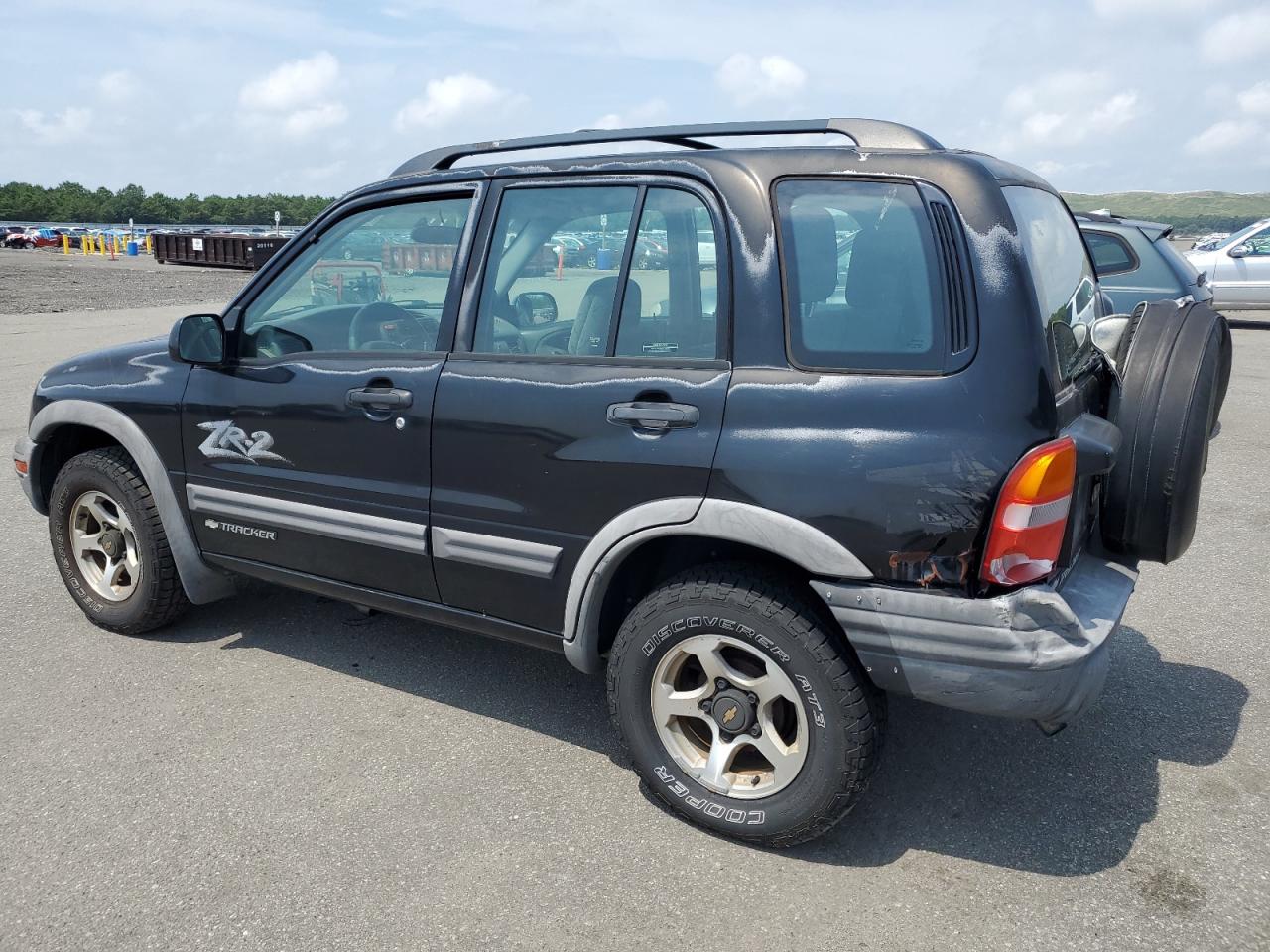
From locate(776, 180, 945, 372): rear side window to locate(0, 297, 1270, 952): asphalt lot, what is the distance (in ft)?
4.66

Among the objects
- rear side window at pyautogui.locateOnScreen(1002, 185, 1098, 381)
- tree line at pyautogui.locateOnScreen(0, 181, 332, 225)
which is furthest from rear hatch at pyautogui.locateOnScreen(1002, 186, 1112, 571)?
tree line at pyautogui.locateOnScreen(0, 181, 332, 225)

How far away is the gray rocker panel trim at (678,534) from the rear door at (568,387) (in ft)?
0.15

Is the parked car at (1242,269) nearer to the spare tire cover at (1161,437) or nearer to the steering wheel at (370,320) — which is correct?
the spare tire cover at (1161,437)

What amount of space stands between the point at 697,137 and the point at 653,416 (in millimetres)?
964

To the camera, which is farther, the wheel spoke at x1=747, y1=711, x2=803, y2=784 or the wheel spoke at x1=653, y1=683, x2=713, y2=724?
the wheel spoke at x1=653, y1=683, x2=713, y2=724

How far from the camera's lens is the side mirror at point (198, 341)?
Answer: 12.2 ft

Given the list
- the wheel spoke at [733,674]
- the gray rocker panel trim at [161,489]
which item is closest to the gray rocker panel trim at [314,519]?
the gray rocker panel trim at [161,489]

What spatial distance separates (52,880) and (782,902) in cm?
194

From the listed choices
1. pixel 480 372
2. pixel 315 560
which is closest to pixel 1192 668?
pixel 480 372

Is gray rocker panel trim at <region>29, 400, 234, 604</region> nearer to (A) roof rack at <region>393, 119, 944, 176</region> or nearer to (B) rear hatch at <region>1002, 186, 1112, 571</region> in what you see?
(A) roof rack at <region>393, 119, 944, 176</region>

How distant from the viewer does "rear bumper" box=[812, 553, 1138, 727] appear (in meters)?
2.57

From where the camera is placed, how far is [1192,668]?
412 centimetres

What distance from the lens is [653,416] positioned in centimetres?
290

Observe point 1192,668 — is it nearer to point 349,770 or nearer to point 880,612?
point 880,612
